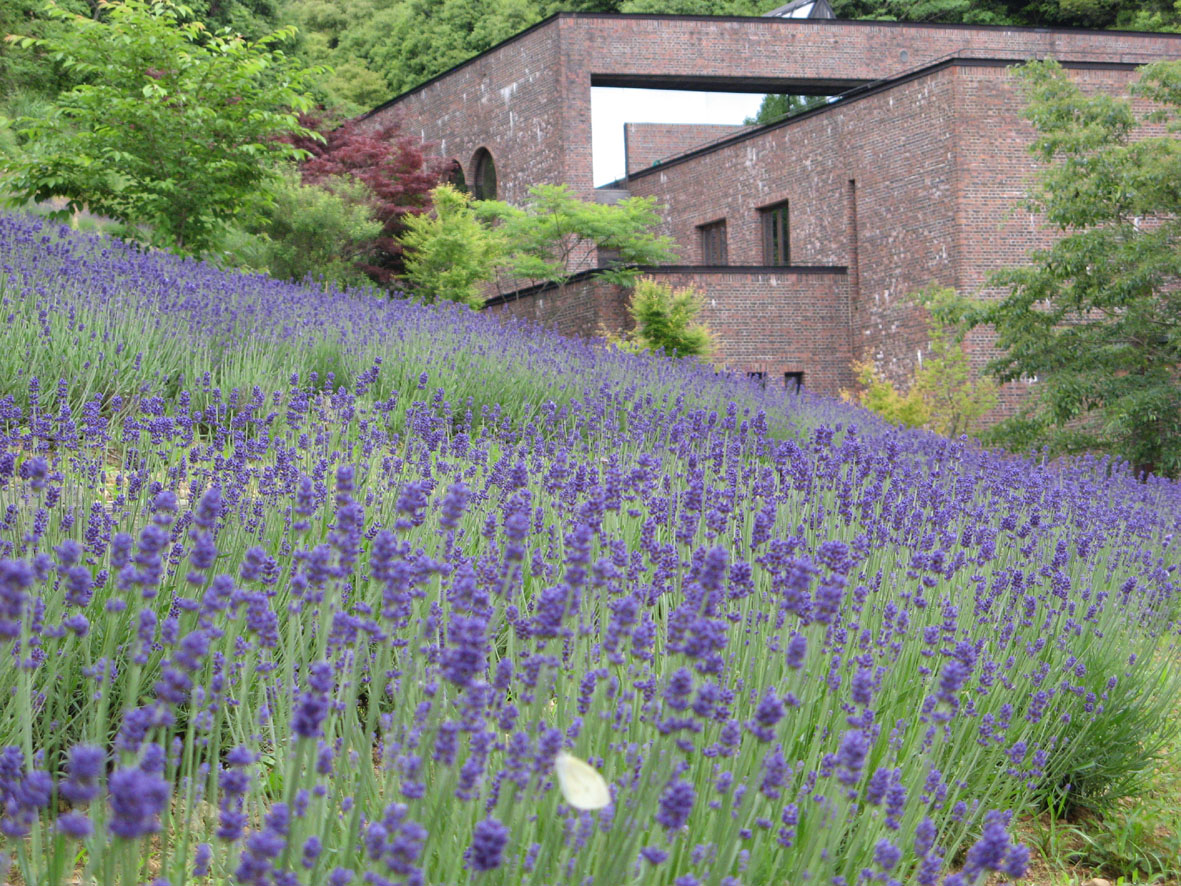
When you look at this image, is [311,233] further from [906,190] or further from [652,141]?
[652,141]

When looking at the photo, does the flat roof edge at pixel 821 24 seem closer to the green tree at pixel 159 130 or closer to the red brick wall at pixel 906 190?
the red brick wall at pixel 906 190

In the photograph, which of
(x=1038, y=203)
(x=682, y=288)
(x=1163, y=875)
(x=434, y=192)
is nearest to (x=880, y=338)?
(x=682, y=288)

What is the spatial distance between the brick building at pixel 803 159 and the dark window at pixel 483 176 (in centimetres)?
6

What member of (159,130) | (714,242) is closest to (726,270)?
(714,242)

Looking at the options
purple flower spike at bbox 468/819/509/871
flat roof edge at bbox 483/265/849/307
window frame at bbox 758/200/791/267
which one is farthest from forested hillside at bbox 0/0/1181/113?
purple flower spike at bbox 468/819/509/871

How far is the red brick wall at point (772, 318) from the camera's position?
21.6 meters

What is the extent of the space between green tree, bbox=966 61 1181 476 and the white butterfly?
1300cm

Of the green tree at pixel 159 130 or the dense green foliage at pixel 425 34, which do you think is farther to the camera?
the dense green foliage at pixel 425 34

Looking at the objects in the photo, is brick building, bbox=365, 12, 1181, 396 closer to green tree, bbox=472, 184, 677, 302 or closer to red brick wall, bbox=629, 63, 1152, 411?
red brick wall, bbox=629, 63, 1152, 411

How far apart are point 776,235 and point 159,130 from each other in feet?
55.1

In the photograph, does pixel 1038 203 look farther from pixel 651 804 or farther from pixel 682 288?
pixel 651 804

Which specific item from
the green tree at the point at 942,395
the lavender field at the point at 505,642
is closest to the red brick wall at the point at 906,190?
the green tree at the point at 942,395

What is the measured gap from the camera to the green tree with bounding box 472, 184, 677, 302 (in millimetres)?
20438

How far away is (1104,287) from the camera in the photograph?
13.9m
